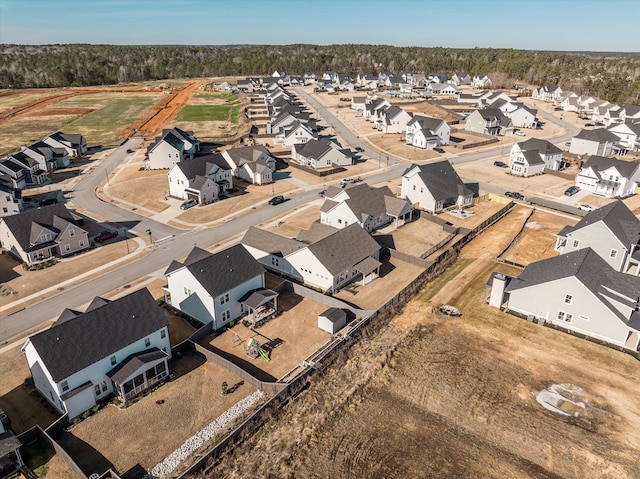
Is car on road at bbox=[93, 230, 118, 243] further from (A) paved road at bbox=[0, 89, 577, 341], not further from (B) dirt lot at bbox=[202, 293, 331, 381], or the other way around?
(B) dirt lot at bbox=[202, 293, 331, 381]

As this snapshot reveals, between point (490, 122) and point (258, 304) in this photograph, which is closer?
point (258, 304)

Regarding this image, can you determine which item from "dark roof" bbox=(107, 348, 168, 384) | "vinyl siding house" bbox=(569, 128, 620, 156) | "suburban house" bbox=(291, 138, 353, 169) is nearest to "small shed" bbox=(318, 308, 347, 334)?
"dark roof" bbox=(107, 348, 168, 384)

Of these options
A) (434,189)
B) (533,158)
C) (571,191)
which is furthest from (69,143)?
(571,191)

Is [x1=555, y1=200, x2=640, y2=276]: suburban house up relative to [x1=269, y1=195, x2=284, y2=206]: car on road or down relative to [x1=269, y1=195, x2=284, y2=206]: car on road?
up

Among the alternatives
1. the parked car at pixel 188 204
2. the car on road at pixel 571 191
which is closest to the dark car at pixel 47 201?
the parked car at pixel 188 204

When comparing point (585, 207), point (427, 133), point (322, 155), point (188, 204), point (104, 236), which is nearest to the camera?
point (104, 236)

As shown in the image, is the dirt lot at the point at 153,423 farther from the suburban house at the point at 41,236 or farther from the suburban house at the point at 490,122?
the suburban house at the point at 490,122

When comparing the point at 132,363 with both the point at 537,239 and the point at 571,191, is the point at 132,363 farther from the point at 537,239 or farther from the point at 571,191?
the point at 571,191
